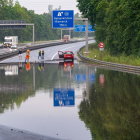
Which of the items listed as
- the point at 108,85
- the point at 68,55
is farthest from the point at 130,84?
the point at 68,55

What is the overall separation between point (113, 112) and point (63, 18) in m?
46.4

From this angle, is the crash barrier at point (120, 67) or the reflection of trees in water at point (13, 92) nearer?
the reflection of trees in water at point (13, 92)

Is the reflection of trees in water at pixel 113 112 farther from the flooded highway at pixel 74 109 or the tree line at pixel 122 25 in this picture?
the tree line at pixel 122 25

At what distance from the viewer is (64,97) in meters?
22.2

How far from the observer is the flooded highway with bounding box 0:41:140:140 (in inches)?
557

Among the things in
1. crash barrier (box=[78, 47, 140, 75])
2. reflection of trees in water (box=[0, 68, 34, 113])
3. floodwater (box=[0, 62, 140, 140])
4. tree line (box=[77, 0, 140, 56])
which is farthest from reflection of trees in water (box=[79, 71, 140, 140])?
tree line (box=[77, 0, 140, 56])

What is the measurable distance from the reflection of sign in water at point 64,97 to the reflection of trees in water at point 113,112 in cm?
72

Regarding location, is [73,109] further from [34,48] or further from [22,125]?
[34,48]

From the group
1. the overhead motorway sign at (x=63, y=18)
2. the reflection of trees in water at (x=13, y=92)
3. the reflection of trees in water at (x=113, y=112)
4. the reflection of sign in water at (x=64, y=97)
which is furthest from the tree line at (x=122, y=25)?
the reflection of sign in water at (x=64, y=97)

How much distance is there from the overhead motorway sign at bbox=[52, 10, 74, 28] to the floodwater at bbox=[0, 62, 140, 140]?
3448cm

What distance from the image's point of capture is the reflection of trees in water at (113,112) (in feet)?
45.4

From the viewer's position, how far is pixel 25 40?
632ft

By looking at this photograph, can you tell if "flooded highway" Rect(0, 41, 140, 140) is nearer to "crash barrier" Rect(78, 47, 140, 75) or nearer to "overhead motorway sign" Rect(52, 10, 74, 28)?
"crash barrier" Rect(78, 47, 140, 75)

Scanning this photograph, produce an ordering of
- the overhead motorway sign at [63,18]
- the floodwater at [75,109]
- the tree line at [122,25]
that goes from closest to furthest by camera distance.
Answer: the floodwater at [75,109] < the tree line at [122,25] < the overhead motorway sign at [63,18]
